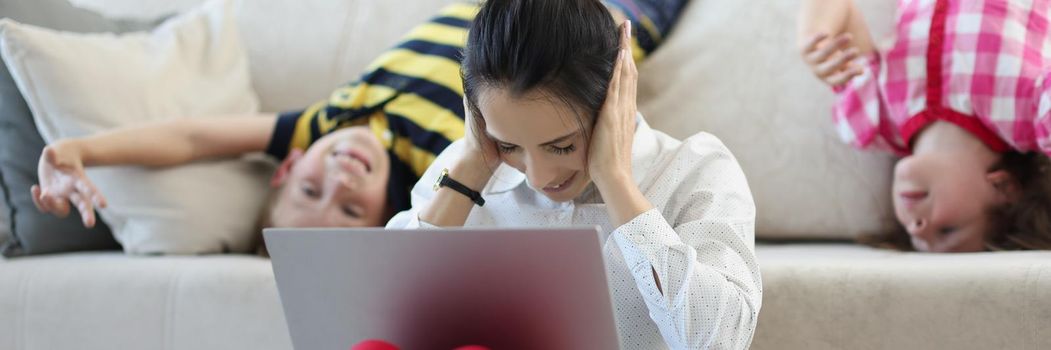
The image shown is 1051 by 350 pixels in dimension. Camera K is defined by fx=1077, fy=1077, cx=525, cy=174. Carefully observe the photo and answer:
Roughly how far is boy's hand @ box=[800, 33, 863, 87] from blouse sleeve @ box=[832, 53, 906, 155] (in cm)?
5

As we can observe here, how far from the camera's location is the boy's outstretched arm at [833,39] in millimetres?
1688

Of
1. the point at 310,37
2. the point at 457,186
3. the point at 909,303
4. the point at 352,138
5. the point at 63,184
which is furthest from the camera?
the point at 310,37

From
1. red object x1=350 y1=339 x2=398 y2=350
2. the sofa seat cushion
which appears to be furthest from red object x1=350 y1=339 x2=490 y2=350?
the sofa seat cushion

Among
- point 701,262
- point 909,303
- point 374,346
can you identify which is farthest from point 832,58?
point 374,346

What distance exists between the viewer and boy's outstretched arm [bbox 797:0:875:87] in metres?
1.69

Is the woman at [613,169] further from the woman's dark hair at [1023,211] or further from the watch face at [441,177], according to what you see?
the woman's dark hair at [1023,211]

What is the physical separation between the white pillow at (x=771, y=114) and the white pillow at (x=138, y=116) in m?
0.78

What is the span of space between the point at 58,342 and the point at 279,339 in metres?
0.40

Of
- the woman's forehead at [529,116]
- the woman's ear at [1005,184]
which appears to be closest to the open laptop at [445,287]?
the woman's forehead at [529,116]

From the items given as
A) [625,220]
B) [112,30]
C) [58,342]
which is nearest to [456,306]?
[625,220]

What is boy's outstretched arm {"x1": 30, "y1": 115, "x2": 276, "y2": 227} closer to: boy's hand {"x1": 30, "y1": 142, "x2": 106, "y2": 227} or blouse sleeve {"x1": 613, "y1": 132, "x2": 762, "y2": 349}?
boy's hand {"x1": 30, "y1": 142, "x2": 106, "y2": 227}

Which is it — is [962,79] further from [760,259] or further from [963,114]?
[760,259]

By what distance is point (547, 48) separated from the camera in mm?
1044

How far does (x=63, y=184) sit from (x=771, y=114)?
1209 millimetres
